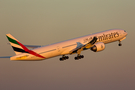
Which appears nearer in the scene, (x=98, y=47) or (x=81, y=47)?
(x=81, y=47)

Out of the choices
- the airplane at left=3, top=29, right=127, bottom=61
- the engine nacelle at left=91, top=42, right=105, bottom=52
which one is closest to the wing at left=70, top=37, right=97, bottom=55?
the airplane at left=3, top=29, right=127, bottom=61

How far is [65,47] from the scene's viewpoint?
200 ft

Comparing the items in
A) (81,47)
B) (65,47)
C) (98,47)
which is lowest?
(98,47)

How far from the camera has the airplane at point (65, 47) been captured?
184 ft

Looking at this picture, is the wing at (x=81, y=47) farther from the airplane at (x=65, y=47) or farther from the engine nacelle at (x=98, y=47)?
the engine nacelle at (x=98, y=47)

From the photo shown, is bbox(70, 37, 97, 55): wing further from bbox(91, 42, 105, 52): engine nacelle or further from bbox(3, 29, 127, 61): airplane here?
bbox(91, 42, 105, 52): engine nacelle

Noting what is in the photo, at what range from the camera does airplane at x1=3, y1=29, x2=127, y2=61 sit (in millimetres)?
55938

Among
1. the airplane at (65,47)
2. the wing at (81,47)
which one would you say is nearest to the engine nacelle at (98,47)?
the airplane at (65,47)

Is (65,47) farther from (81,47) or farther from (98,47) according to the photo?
(98,47)

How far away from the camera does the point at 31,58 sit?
57.1m

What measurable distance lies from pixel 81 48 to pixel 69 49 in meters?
2.70

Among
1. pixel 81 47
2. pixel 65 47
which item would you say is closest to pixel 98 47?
pixel 81 47

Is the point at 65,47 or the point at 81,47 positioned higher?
the point at 65,47

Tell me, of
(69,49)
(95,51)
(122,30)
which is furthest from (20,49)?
(122,30)
